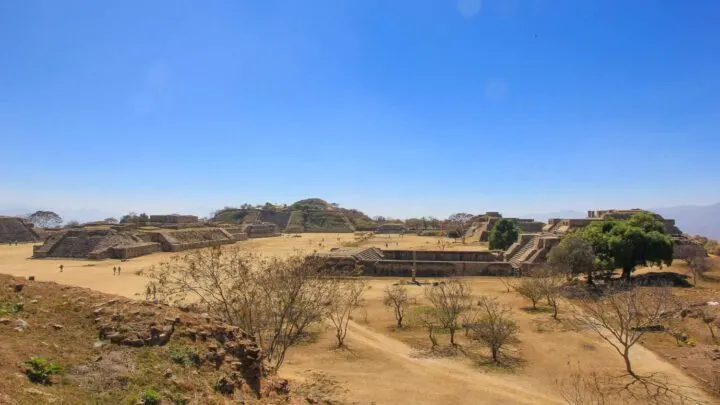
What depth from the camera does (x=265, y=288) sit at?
1240 centimetres

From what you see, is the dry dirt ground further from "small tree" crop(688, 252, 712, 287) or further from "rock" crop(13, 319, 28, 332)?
"small tree" crop(688, 252, 712, 287)

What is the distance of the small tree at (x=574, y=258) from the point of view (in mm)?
23219

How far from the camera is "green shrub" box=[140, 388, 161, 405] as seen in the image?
21.1 feet

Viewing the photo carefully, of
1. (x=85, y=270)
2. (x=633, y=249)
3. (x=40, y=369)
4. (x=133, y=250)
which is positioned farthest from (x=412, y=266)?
(x=133, y=250)

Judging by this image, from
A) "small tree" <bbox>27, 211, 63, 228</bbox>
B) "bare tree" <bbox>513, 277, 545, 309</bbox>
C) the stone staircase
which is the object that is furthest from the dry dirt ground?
"small tree" <bbox>27, 211, 63, 228</bbox>

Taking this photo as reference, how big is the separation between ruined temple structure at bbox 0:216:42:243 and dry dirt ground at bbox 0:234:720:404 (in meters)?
63.9

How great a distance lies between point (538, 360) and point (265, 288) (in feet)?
31.3

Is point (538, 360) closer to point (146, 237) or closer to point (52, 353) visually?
point (52, 353)

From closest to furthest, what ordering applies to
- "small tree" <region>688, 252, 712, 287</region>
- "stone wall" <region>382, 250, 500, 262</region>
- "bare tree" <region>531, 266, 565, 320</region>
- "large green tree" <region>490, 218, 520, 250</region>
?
"bare tree" <region>531, 266, 565, 320</region>
"small tree" <region>688, 252, 712, 287</region>
"stone wall" <region>382, 250, 500, 262</region>
"large green tree" <region>490, 218, 520, 250</region>

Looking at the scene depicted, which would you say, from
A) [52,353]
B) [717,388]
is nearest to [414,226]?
[717,388]

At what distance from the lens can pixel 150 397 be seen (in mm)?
6465

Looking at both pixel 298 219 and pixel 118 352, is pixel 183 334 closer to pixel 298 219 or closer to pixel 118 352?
pixel 118 352

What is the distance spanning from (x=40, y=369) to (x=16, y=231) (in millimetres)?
71476

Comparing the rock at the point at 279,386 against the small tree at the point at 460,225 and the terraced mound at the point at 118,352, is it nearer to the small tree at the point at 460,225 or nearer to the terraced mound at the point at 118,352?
the terraced mound at the point at 118,352
